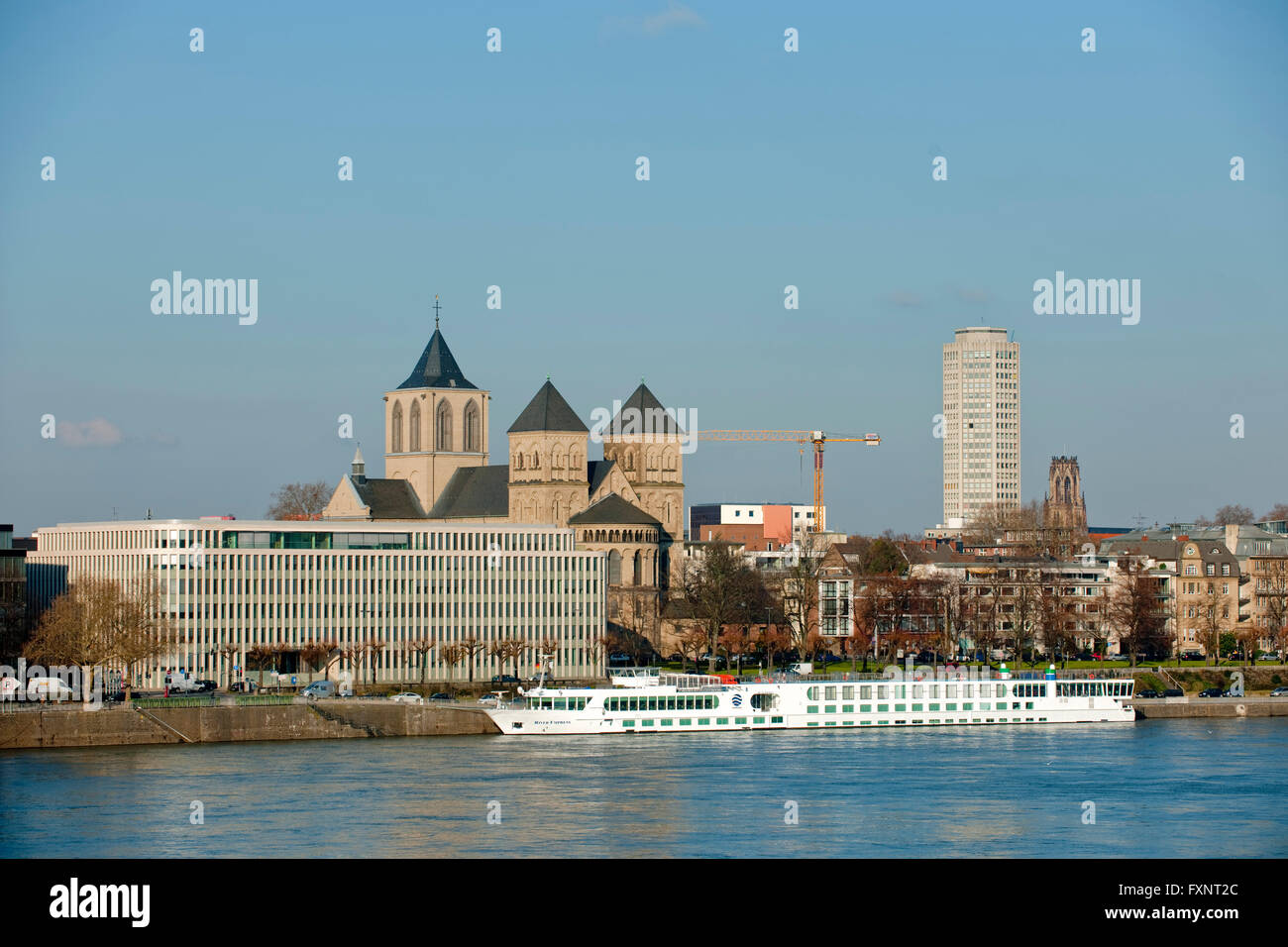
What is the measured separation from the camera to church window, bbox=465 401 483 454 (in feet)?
490

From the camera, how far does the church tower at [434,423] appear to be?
14788 centimetres

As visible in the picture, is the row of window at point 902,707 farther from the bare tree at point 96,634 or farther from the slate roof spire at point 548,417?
the slate roof spire at point 548,417

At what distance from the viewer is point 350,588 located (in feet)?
362

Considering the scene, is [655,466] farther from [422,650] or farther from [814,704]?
[814,704]

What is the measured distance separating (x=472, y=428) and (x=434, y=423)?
9.75ft

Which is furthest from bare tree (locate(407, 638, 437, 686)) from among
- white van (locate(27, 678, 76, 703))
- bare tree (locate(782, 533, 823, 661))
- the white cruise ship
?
bare tree (locate(782, 533, 823, 661))

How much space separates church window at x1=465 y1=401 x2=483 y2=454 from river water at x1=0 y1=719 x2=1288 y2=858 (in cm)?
6514

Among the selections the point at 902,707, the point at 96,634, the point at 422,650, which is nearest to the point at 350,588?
the point at 422,650
